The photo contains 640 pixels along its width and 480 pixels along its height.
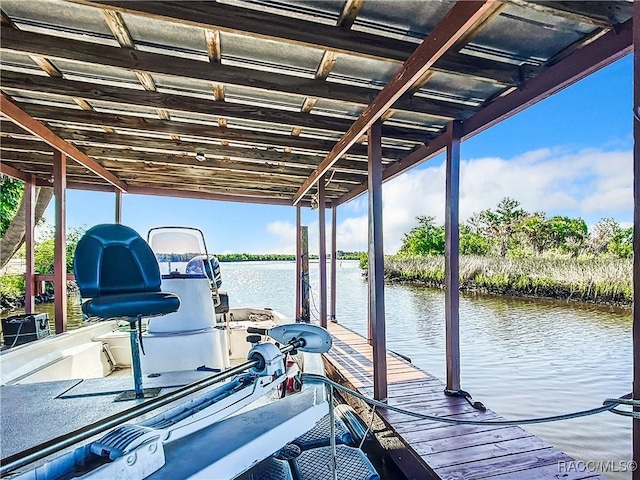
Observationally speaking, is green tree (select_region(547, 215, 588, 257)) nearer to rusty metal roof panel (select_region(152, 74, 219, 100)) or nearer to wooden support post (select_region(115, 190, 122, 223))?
wooden support post (select_region(115, 190, 122, 223))

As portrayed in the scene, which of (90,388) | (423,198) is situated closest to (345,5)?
(90,388)

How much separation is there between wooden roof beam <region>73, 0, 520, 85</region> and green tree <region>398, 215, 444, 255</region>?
102 feet

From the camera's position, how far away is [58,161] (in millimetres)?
3979

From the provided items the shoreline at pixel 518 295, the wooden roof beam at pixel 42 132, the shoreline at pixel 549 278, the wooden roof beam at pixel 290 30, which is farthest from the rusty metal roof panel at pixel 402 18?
the shoreline at pixel 549 278

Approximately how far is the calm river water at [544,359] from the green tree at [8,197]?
757cm

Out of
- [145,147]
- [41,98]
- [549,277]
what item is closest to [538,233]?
[549,277]

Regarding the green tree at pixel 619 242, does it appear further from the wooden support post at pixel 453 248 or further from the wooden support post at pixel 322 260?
the wooden support post at pixel 453 248

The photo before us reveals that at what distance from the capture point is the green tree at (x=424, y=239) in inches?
1296

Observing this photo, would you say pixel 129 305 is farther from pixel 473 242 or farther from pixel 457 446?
pixel 473 242

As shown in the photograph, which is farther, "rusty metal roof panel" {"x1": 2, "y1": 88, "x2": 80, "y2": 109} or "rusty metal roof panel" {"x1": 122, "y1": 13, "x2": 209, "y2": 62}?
"rusty metal roof panel" {"x1": 2, "y1": 88, "x2": 80, "y2": 109}

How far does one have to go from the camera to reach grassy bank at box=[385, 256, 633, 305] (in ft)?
37.9

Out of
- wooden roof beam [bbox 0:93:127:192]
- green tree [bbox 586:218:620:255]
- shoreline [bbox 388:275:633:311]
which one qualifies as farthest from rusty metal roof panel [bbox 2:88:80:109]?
green tree [bbox 586:218:620:255]

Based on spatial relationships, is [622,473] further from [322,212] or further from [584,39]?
[322,212]

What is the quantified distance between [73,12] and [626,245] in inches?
880
